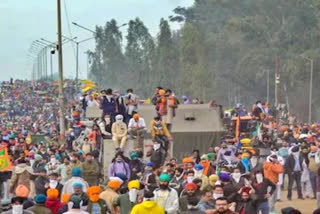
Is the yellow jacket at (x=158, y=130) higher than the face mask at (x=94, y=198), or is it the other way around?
the yellow jacket at (x=158, y=130)

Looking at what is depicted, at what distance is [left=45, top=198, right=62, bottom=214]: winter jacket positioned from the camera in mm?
14273

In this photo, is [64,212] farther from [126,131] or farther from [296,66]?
[296,66]

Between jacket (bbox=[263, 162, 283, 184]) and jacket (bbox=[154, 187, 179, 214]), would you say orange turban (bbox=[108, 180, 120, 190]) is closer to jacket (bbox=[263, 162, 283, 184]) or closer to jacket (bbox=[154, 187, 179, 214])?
jacket (bbox=[154, 187, 179, 214])

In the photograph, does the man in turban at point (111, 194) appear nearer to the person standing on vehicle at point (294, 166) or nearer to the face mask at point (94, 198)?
the face mask at point (94, 198)

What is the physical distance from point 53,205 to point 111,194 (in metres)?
1.41

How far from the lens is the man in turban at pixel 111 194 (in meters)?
15.3

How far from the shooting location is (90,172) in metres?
19.5

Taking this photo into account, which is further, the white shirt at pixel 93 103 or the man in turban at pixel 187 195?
the white shirt at pixel 93 103

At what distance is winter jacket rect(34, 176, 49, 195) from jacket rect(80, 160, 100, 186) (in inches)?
69.7

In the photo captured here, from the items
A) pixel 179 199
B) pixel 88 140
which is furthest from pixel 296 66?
pixel 179 199

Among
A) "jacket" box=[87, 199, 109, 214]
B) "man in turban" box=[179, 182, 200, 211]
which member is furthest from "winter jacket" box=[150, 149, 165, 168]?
"jacket" box=[87, 199, 109, 214]

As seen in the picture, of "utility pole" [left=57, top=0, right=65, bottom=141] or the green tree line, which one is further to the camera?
the green tree line

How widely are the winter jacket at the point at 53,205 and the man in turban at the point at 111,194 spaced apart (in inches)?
43.7

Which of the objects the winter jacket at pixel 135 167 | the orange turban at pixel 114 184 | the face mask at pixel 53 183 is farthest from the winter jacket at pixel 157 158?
the orange turban at pixel 114 184
